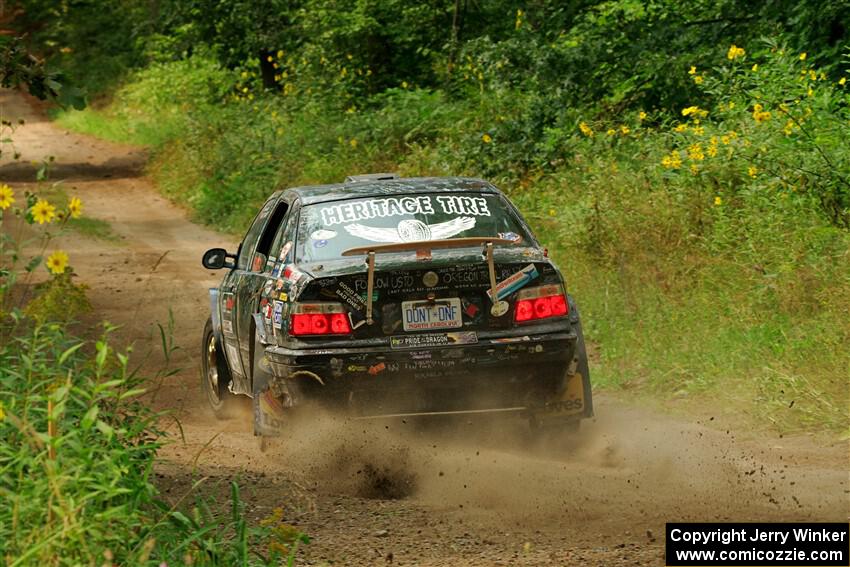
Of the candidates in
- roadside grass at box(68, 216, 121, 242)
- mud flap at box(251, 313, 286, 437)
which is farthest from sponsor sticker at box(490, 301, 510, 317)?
roadside grass at box(68, 216, 121, 242)

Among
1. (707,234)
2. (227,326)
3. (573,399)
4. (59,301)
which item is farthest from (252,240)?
(59,301)

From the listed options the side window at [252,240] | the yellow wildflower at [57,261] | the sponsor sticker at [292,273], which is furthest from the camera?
the side window at [252,240]

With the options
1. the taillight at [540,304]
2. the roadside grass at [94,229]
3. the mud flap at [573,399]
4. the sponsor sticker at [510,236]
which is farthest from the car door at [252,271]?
the roadside grass at [94,229]

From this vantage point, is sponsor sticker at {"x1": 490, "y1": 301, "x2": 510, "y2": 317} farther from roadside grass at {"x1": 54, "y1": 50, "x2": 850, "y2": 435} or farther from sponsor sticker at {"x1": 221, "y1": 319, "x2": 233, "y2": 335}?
sponsor sticker at {"x1": 221, "y1": 319, "x2": 233, "y2": 335}

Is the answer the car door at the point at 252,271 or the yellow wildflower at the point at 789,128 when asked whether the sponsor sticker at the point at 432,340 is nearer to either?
the car door at the point at 252,271

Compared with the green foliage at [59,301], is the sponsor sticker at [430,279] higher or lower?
higher

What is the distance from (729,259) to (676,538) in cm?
602

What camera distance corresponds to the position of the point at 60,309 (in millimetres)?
13555

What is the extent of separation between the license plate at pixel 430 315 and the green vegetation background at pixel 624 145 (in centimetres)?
242

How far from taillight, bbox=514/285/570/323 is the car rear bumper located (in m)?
0.13

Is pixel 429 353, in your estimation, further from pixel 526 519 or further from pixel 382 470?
pixel 526 519

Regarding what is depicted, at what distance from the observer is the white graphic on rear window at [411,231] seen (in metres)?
8.34

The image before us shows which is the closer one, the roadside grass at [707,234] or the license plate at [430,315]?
the license plate at [430,315]

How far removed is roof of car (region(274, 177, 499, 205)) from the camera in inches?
346
